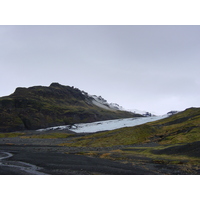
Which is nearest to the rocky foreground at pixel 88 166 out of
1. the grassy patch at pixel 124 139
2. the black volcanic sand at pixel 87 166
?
the black volcanic sand at pixel 87 166

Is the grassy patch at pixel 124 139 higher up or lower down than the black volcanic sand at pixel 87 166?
higher up

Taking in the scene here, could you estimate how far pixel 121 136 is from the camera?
82750 mm

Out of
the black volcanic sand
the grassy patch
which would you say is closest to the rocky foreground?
the black volcanic sand

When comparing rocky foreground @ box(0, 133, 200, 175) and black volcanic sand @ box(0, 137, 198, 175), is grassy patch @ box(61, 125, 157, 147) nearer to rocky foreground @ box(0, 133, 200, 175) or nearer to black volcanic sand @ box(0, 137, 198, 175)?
rocky foreground @ box(0, 133, 200, 175)

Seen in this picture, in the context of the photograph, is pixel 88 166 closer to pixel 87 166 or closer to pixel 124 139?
pixel 87 166

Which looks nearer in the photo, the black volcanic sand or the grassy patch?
the black volcanic sand

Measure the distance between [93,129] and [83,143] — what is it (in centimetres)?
8507

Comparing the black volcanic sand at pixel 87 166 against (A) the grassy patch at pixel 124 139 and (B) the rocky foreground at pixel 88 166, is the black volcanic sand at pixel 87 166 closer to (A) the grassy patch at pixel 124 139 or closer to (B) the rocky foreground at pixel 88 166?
(B) the rocky foreground at pixel 88 166

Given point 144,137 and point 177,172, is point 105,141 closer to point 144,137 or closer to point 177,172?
point 144,137

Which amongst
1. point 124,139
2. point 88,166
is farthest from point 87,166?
point 124,139

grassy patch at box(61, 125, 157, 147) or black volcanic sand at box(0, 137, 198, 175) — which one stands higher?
grassy patch at box(61, 125, 157, 147)

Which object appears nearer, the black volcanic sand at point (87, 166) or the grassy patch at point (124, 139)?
the black volcanic sand at point (87, 166)

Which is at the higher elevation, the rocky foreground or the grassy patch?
the grassy patch

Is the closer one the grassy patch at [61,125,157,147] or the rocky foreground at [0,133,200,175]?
the rocky foreground at [0,133,200,175]
